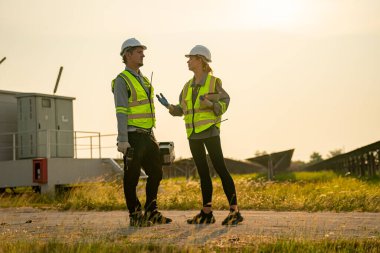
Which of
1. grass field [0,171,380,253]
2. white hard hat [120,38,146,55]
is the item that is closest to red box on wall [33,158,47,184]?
grass field [0,171,380,253]

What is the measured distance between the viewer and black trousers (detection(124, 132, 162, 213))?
290 inches

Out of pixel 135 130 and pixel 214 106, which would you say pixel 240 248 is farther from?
pixel 135 130

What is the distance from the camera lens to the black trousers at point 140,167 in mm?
7354

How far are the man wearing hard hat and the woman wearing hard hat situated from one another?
45 cm

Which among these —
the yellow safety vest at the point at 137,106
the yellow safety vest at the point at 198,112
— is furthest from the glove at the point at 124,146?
the yellow safety vest at the point at 198,112

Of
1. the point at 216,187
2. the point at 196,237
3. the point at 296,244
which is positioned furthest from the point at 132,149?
the point at 216,187

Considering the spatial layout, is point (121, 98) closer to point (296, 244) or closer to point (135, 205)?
point (135, 205)

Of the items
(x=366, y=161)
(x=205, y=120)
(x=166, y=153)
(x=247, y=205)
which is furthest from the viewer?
(x=366, y=161)

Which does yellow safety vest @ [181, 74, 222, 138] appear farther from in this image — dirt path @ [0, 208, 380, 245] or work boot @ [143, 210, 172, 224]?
dirt path @ [0, 208, 380, 245]

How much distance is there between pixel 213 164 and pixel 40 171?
10.1 m

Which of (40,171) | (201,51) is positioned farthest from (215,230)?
(40,171)

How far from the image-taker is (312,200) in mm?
9859

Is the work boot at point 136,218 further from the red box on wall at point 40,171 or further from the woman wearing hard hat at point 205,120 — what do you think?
the red box on wall at point 40,171

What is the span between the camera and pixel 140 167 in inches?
296
